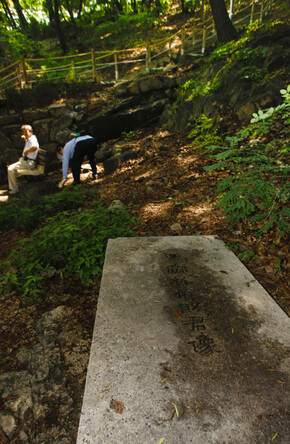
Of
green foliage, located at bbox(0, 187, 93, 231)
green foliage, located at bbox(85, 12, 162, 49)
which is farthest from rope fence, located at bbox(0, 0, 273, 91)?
green foliage, located at bbox(0, 187, 93, 231)

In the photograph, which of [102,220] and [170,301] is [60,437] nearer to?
[170,301]

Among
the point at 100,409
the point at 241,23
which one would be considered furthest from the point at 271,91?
the point at 241,23

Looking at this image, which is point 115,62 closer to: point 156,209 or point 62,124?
point 62,124

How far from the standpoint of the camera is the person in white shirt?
6.55 meters

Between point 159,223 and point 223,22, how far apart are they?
8981 millimetres

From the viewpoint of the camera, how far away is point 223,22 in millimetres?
8648

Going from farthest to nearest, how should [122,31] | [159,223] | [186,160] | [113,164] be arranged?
[122,31]
[113,164]
[186,160]
[159,223]

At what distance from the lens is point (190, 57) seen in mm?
11164

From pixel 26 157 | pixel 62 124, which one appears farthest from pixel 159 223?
pixel 62 124

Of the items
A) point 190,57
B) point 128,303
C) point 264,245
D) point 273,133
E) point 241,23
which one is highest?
point 241,23

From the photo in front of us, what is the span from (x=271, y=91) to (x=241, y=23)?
40.9 feet

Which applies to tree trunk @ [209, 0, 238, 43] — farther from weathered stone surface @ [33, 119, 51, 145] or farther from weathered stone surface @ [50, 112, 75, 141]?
weathered stone surface @ [33, 119, 51, 145]

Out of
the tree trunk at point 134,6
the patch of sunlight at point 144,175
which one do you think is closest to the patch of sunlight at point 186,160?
the patch of sunlight at point 144,175

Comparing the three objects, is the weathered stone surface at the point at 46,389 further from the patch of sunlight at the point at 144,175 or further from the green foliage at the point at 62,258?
the patch of sunlight at the point at 144,175
